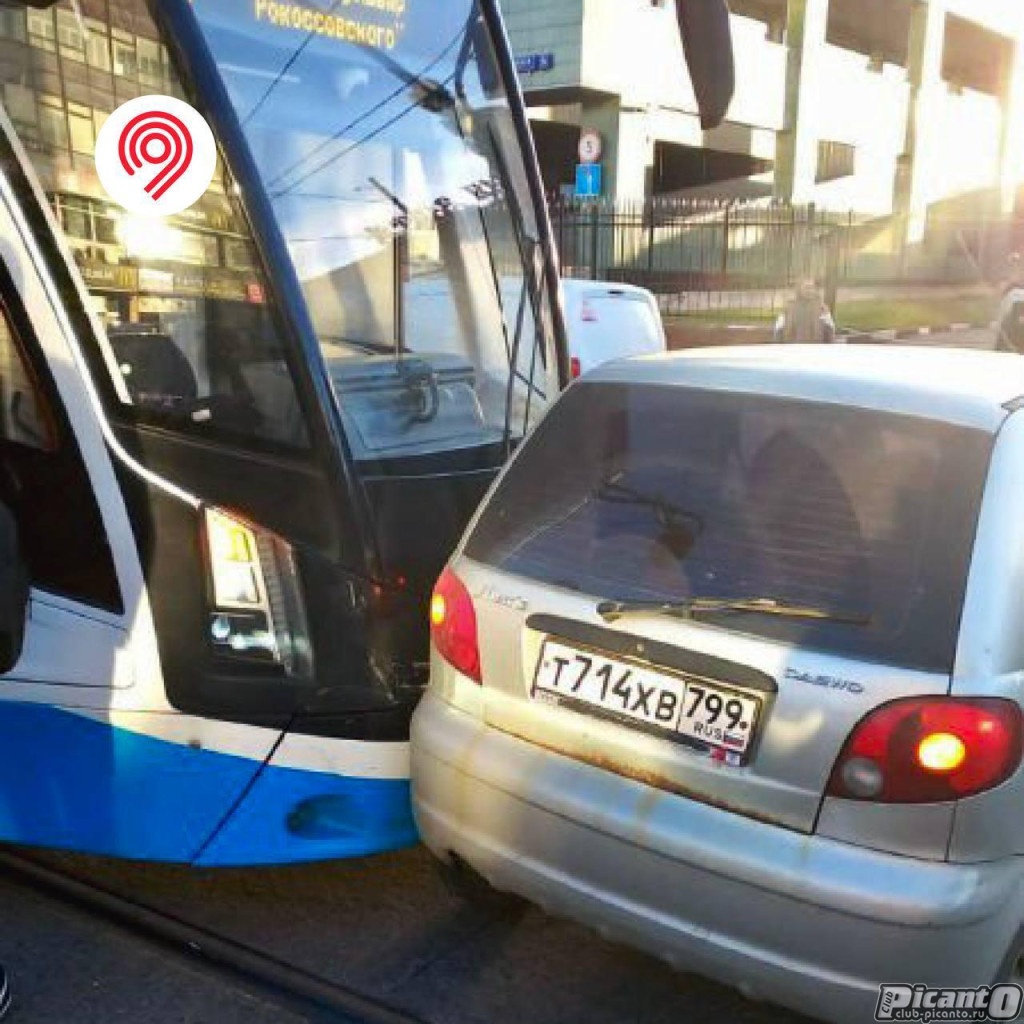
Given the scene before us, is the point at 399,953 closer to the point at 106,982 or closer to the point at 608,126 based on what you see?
the point at 106,982

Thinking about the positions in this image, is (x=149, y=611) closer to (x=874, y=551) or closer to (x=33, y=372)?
(x=33, y=372)

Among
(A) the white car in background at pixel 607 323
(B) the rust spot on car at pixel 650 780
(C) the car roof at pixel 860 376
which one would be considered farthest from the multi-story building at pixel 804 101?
(B) the rust spot on car at pixel 650 780

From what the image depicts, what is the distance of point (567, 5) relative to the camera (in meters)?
21.8

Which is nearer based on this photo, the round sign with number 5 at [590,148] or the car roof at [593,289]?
the car roof at [593,289]

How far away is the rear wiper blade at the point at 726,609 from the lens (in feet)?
7.52

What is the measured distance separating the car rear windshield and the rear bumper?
395mm

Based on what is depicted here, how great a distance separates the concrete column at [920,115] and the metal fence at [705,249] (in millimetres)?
11610

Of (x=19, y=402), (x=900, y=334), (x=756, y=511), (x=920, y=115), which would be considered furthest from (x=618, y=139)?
(x=756, y=511)

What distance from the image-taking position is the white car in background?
8.79 metres

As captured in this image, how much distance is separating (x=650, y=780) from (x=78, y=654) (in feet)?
4.84

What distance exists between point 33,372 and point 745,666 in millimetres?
1855

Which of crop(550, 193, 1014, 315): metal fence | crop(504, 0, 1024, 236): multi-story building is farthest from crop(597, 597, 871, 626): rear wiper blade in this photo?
crop(504, 0, 1024, 236): multi-story building

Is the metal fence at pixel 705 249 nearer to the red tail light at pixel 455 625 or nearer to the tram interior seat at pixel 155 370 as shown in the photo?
the tram interior seat at pixel 155 370

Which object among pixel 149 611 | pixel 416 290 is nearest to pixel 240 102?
pixel 416 290
